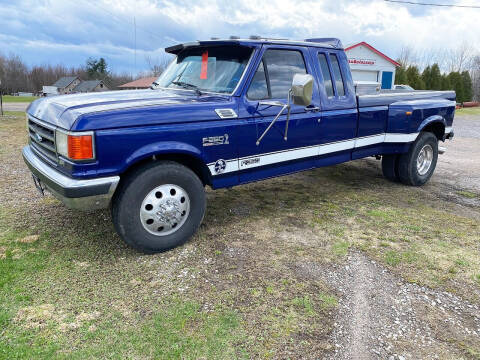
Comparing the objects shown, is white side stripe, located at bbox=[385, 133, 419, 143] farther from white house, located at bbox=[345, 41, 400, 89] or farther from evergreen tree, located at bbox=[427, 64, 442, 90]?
evergreen tree, located at bbox=[427, 64, 442, 90]

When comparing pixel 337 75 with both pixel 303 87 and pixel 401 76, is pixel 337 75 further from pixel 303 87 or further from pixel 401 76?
pixel 401 76

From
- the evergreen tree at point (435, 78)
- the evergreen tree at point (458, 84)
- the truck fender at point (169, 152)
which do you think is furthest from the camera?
Result: the evergreen tree at point (458, 84)

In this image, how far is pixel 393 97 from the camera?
562 cm

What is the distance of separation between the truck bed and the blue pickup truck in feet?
0.10

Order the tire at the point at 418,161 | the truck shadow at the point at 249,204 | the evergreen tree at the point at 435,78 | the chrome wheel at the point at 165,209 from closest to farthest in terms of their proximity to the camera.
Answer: the chrome wheel at the point at 165,209 → the truck shadow at the point at 249,204 → the tire at the point at 418,161 → the evergreen tree at the point at 435,78

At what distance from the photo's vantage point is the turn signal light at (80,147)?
2.99 m

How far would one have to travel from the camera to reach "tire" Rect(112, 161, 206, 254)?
3.36 metres

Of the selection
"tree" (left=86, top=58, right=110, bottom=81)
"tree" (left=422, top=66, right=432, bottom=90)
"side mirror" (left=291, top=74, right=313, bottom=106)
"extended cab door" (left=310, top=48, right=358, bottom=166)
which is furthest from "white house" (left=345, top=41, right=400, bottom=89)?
"tree" (left=86, top=58, right=110, bottom=81)

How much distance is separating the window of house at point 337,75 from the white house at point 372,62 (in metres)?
22.5

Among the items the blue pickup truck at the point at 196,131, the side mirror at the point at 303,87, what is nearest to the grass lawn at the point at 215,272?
the blue pickup truck at the point at 196,131

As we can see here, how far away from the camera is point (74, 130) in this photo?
2.98 m

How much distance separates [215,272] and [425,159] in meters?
4.75

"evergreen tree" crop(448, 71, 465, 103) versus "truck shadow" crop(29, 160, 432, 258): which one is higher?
"evergreen tree" crop(448, 71, 465, 103)

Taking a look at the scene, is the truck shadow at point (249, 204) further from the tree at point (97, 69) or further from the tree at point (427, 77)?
the tree at point (97, 69)
